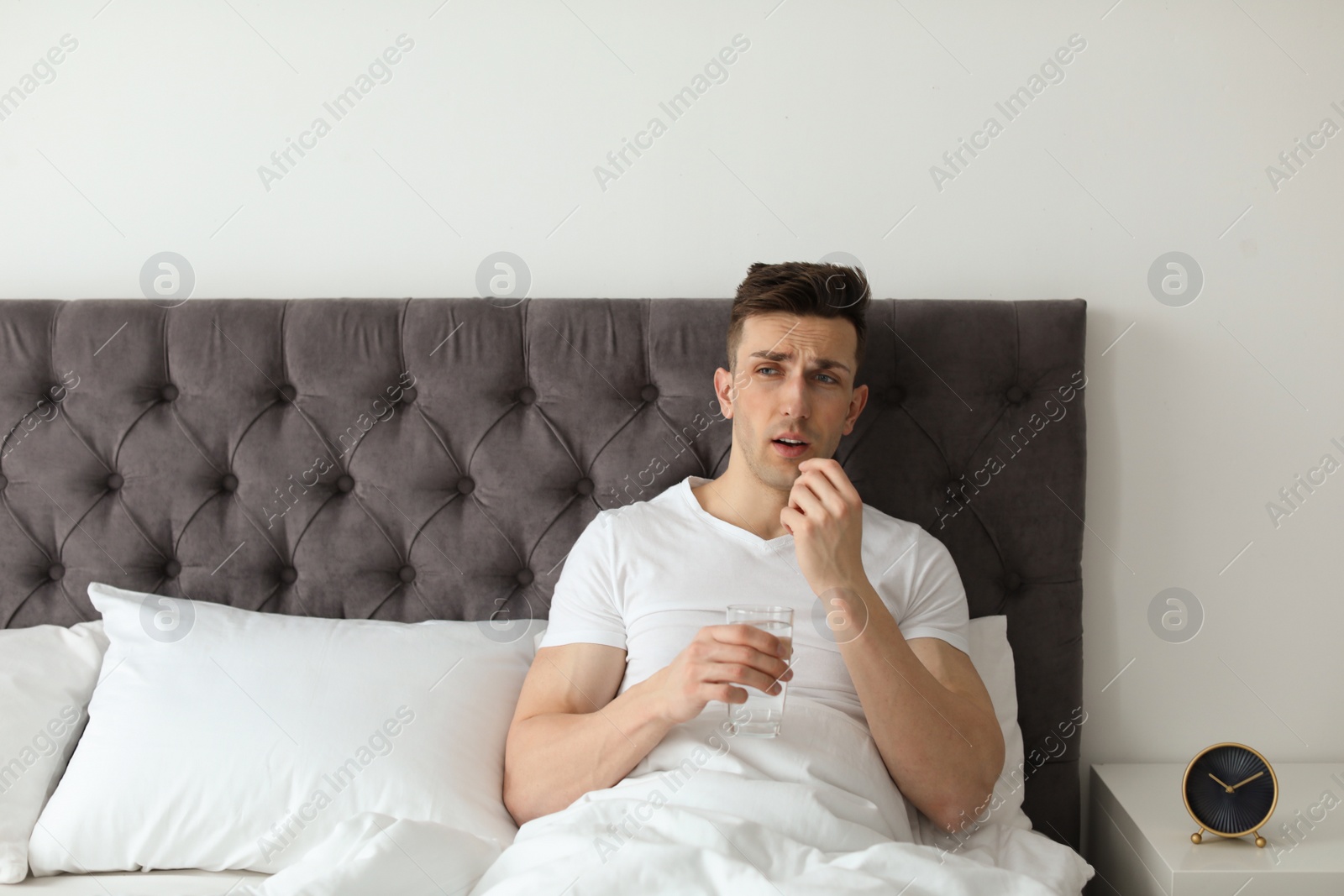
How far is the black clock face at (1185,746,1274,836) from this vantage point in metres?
1.41

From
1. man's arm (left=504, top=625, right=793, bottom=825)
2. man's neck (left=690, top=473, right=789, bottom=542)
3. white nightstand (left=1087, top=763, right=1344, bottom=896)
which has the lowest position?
white nightstand (left=1087, top=763, right=1344, bottom=896)

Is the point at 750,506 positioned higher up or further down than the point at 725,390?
further down

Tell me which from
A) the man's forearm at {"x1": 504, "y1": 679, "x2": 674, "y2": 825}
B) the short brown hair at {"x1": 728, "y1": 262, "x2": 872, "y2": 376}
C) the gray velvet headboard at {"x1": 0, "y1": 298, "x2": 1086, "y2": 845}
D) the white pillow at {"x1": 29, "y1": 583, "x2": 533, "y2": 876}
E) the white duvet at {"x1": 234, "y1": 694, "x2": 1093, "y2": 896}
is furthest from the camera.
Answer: the gray velvet headboard at {"x1": 0, "y1": 298, "x2": 1086, "y2": 845}

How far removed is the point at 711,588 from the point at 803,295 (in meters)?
0.48

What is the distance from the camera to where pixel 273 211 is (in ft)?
5.93

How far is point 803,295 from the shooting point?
4.90 ft

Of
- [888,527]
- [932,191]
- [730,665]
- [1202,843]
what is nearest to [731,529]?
[888,527]

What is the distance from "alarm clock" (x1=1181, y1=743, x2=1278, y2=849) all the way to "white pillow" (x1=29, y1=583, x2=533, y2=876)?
1.04 metres

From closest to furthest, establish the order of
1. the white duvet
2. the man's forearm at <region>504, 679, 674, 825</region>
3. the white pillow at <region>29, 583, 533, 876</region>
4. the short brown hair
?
the white duvet < the man's forearm at <region>504, 679, 674, 825</region> < the white pillow at <region>29, 583, 533, 876</region> < the short brown hair

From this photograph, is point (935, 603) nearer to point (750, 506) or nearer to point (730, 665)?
point (750, 506)

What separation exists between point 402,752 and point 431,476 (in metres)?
0.48

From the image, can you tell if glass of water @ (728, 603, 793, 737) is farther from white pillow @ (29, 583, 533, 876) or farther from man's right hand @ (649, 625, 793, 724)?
white pillow @ (29, 583, 533, 876)

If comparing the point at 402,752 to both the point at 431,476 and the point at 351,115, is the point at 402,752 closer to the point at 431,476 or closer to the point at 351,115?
the point at 431,476

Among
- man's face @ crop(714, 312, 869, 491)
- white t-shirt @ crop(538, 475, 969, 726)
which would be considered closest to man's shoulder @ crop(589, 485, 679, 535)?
white t-shirt @ crop(538, 475, 969, 726)
